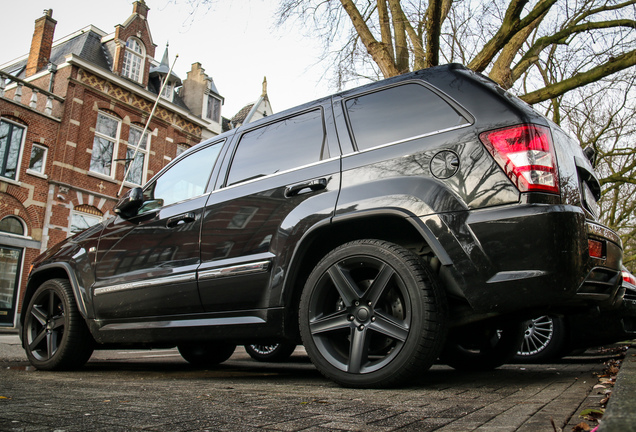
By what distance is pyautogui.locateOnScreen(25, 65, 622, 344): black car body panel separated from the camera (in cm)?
240

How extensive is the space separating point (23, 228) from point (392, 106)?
56.9ft

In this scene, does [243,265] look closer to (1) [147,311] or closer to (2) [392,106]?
(1) [147,311]

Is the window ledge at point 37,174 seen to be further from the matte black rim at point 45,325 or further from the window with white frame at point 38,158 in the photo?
the matte black rim at point 45,325

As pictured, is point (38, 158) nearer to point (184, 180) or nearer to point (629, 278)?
point (184, 180)

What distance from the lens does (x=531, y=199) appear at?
238cm

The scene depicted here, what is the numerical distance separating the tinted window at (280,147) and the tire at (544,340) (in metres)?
2.92

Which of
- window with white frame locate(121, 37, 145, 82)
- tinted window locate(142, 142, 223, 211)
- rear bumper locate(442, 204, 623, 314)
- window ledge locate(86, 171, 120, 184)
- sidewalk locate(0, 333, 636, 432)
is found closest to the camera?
sidewalk locate(0, 333, 636, 432)

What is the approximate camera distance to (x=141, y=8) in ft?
75.9

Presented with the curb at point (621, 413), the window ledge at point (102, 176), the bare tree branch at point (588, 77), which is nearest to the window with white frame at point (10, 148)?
the window ledge at point (102, 176)

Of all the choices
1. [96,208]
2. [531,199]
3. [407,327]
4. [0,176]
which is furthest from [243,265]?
[96,208]

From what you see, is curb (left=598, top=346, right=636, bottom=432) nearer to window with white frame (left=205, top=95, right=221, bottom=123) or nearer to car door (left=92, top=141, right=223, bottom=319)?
car door (left=92, top=141, right=223, bottom=319)

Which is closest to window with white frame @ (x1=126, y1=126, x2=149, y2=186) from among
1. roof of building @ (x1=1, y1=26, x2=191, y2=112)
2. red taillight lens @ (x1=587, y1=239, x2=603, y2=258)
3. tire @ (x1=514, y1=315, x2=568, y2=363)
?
roof of building @ (x1=1, y1=26, x2=191, y2=112)

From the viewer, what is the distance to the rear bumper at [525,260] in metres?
2.32

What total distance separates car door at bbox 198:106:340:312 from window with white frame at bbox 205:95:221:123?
78.5 feet
